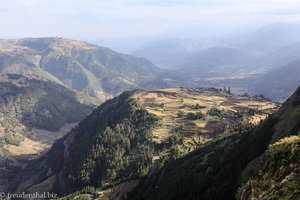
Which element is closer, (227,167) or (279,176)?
(279,176)

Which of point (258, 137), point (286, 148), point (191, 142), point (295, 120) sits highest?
point (286, 148)

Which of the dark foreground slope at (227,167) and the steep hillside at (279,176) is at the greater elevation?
the steep hillside at (279,176)

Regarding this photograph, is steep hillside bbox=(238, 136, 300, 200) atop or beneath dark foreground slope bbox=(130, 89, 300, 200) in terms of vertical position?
atop

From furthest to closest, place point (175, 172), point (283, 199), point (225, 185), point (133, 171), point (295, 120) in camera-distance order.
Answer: point (133, 171)
point (175, 172)
point (295, 120)
point (225, 185)
point (283, 199)

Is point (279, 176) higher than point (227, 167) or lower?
higher

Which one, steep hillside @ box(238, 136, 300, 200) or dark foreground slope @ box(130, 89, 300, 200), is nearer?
steep hillside @ box(238, 136, 300, 200)

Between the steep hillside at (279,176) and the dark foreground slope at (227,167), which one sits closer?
the steep hillside at (279,176)

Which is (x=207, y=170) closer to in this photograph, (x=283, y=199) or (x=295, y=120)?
(x=295, y=120)

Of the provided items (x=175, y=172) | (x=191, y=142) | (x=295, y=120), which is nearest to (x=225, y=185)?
(x=295, y=120)
